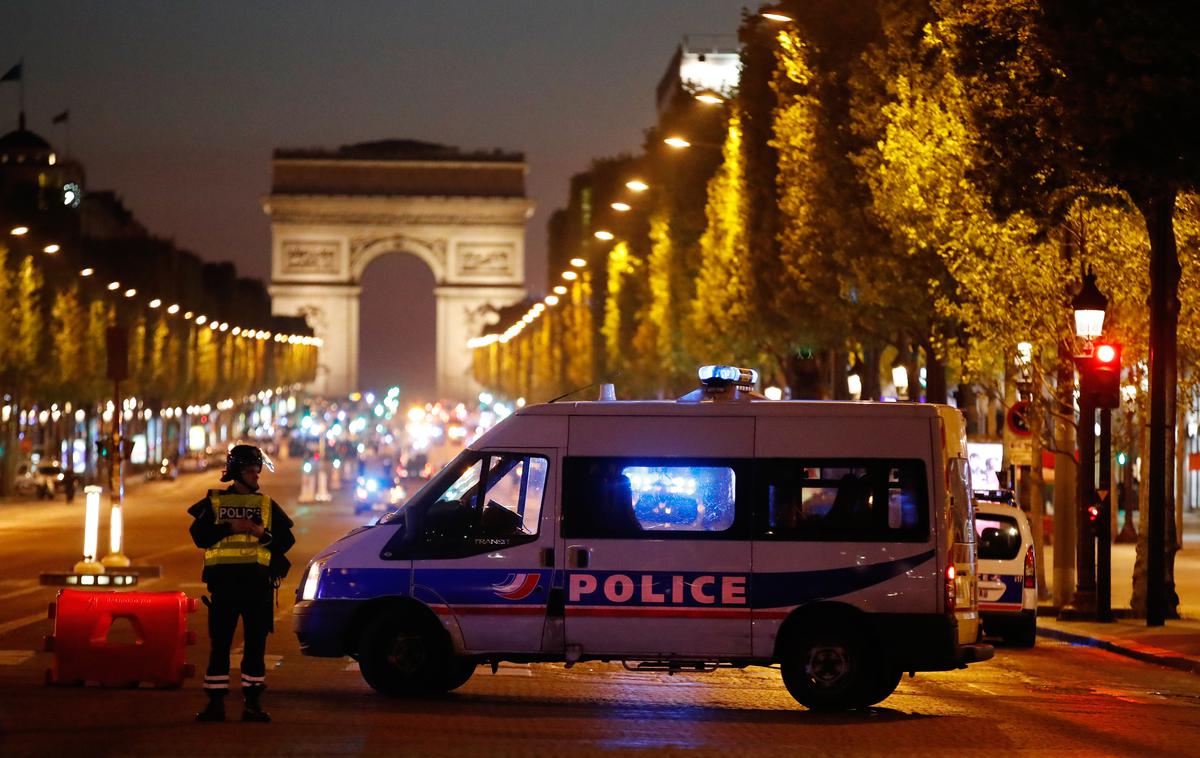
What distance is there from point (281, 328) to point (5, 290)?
85929mm

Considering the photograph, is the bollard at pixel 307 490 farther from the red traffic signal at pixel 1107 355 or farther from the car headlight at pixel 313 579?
the car headlight at pixel 313 579

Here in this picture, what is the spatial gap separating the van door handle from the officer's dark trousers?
2255mm

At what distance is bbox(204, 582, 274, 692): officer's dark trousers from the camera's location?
1295 cm

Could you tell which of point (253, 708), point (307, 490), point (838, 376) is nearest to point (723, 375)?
point (253, 708)

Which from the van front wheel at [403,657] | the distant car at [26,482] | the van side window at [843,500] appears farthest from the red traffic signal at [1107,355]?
the distant car at [26,482]

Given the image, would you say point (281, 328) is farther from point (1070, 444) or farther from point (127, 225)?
point (1070, 444)

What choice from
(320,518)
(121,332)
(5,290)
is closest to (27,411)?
(5,290)

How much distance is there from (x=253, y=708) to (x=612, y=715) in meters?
2.26

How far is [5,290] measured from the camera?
A: 207 ft

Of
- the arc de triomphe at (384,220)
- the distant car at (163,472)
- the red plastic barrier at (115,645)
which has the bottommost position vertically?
the red plastic barrier at (115,645)

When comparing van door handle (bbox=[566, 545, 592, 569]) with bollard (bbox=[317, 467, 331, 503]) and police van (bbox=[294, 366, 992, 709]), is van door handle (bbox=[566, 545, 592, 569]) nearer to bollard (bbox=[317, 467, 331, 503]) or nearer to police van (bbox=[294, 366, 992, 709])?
police van (bbox=[294, 366, 992, 709])

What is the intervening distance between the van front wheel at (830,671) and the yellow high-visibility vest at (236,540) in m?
3.55

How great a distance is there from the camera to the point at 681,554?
14.5 m

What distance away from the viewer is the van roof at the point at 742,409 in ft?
47.6
